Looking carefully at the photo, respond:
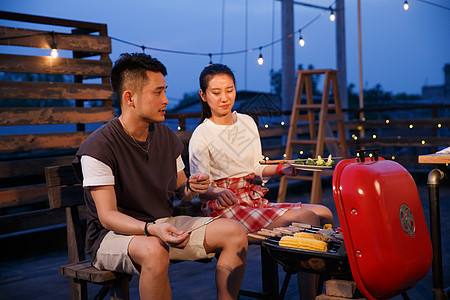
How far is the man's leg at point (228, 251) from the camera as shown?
2.24m

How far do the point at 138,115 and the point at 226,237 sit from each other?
0.69m

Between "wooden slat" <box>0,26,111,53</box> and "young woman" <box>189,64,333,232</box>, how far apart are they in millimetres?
2735

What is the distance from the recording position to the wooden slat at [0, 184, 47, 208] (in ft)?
15.8

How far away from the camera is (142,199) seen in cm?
241

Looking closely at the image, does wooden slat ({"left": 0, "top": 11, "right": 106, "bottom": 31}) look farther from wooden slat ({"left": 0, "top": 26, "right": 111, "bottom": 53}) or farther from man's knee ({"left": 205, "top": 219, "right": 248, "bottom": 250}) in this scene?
man's knee ({"left": 205, "top": 219, "right": 248, "bottom": 250})

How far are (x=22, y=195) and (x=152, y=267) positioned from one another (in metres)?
3.28

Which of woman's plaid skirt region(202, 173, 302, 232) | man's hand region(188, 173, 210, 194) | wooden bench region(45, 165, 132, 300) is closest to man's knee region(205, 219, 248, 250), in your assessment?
man's hand region(188, 173, 210, 194)

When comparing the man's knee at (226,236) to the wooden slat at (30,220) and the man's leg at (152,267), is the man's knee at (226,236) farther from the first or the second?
the wooden slat at (30,220)

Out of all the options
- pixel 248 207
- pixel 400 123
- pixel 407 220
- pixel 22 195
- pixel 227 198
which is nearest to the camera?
pixel 407 220

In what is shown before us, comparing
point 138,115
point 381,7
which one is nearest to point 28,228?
point 138,115

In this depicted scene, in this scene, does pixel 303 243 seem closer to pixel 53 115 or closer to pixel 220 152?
pixel 220 152

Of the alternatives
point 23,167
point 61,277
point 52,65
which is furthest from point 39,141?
point 61,277

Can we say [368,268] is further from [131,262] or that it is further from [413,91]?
[413,91]

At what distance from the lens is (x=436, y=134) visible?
8.98m
